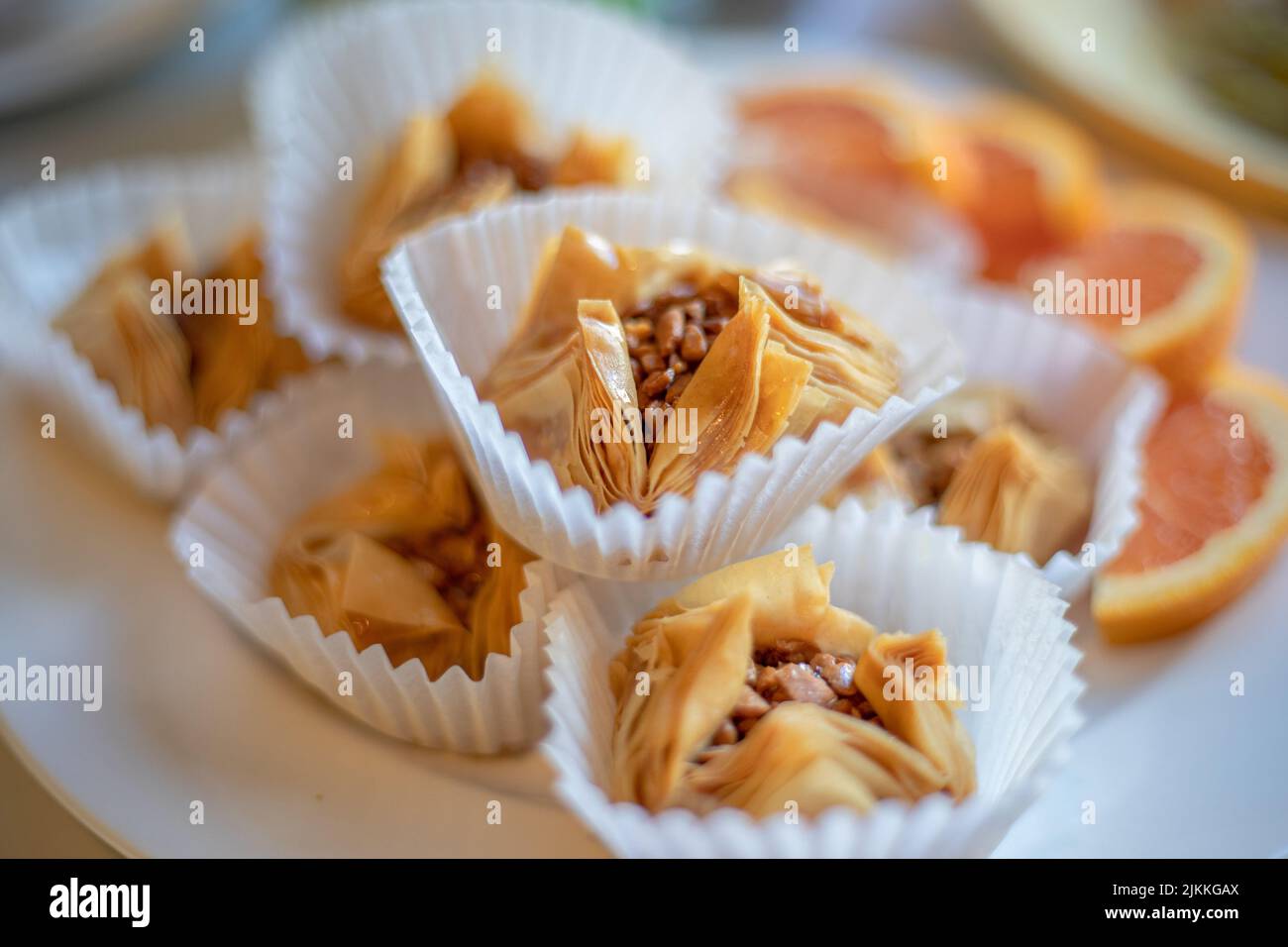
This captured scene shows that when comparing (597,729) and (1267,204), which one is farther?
(1267,204)

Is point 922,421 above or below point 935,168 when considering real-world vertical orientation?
below

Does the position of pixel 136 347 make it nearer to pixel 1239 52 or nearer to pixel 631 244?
pixel 631 244

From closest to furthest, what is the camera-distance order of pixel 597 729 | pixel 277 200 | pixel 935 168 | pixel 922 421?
pixel 597 729 → pixel 922 421 → pixel 277 200 → pixel 935 168

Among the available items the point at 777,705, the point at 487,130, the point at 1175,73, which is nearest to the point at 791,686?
the point at 777,705

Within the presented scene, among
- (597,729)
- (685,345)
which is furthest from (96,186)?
(597,729)

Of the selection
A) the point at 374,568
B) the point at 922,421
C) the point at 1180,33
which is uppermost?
the point at 1180,33

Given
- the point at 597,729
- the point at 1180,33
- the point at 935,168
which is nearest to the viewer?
the point at 597,729

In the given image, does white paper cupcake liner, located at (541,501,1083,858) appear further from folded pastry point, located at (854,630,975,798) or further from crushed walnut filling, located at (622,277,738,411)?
crushed walnut filling, located at (622,277,738,411)

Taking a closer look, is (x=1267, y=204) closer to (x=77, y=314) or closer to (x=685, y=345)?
(x=685, y=345)
